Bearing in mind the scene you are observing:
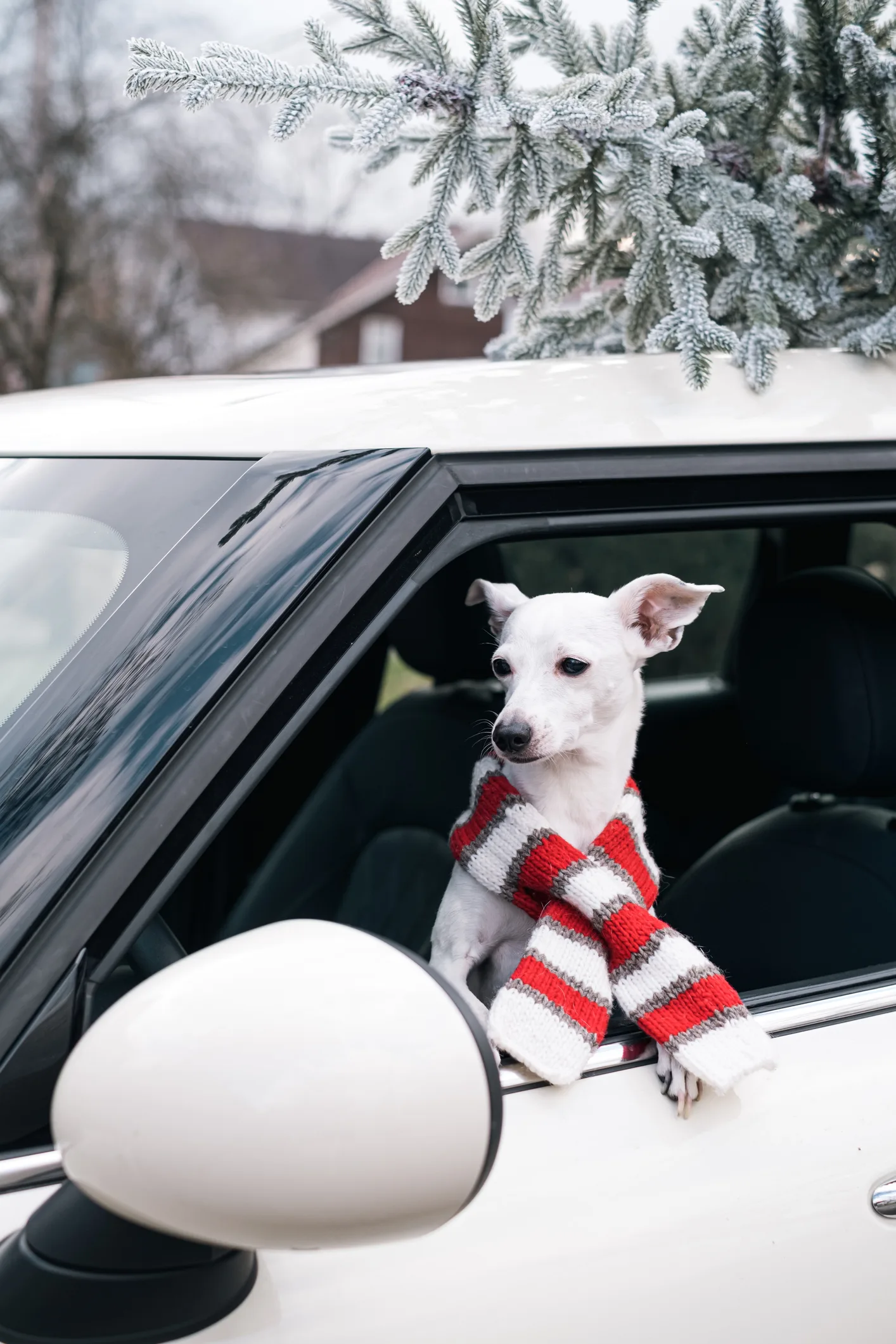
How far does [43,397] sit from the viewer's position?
1953 mm

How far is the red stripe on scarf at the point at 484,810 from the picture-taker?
64.8 inches

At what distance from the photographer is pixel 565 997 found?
1.42 meters

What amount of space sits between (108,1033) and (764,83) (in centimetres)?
184

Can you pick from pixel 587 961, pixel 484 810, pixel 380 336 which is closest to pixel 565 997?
pixel 587 961

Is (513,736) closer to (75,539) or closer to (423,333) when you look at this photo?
(75,539)

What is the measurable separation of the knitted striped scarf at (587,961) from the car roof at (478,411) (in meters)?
0.48

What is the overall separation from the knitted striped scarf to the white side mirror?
0.37 metres

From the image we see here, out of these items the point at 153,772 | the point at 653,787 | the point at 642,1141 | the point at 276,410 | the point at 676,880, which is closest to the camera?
the point at 153,772

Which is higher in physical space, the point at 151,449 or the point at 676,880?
the point at 151,449

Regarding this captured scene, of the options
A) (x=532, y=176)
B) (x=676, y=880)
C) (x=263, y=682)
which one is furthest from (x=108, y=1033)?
(x=676, y=880)

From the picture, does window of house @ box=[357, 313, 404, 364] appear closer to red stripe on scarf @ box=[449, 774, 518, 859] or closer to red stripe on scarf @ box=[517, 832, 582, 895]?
red stripe on scarf @ box=[449, 774, 518, 859]

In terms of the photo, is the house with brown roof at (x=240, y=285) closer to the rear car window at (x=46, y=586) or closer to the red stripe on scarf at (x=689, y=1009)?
the rear car window at (x=46, y=586)

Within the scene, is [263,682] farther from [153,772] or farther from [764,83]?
[764,83]

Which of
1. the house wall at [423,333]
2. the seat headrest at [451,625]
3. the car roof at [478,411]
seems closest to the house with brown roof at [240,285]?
the house wall at [423,333]
